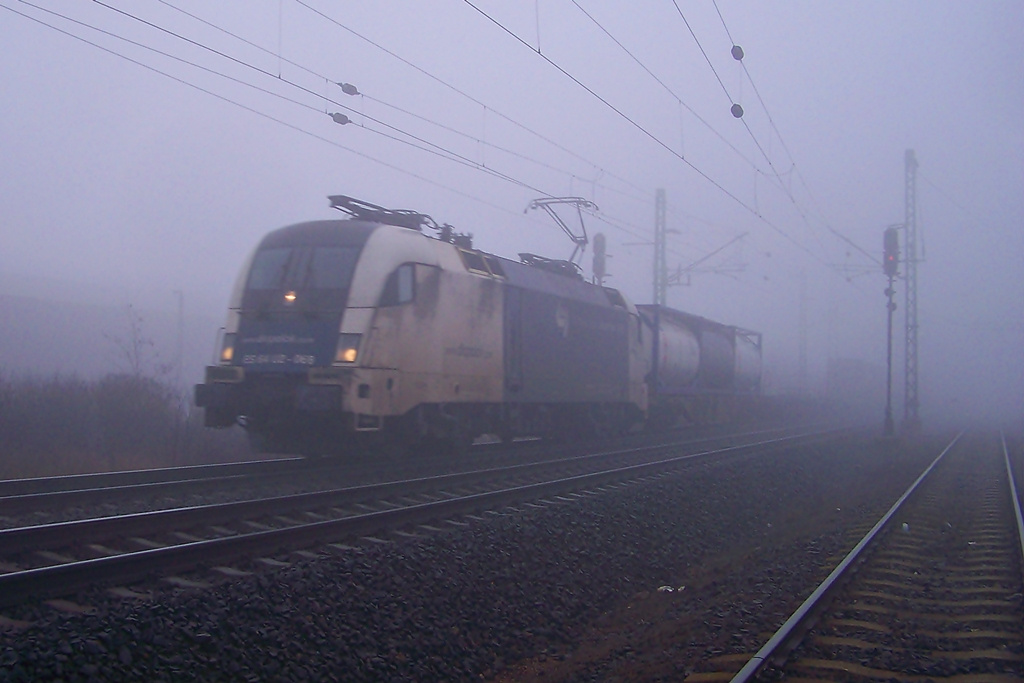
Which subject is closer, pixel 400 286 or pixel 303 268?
pixel 400 286

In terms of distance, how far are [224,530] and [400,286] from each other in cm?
529

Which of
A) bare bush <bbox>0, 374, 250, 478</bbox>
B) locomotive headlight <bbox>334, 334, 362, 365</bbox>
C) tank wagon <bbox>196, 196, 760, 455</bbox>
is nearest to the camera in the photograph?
locomotive headlight <bbox>334, 334, 362, 365</bbox>

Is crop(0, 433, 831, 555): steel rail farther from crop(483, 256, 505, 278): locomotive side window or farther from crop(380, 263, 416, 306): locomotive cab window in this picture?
crop(483, 256, 505, 278): locomotive side window

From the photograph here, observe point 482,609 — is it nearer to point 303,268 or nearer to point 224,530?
point 224,530

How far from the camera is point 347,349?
1127 centimetres

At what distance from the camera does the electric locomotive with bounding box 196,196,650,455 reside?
445 inches

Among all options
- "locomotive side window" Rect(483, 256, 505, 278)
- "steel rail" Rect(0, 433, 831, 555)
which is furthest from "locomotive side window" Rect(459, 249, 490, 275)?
"steel rail" Rect(0, 433, 831, 555)

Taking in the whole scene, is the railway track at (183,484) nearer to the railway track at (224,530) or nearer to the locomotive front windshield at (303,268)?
the railway track at (224,530)

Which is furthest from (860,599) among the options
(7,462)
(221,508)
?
(7,462)

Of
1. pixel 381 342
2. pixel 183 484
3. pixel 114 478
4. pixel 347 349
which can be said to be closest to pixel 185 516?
pixel 183 484

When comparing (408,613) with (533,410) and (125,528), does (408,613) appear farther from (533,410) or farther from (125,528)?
(533,410)

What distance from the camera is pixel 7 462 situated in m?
11.9

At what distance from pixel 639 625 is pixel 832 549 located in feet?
11.5

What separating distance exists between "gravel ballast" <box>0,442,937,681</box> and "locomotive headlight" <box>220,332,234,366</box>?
5.32 meters
